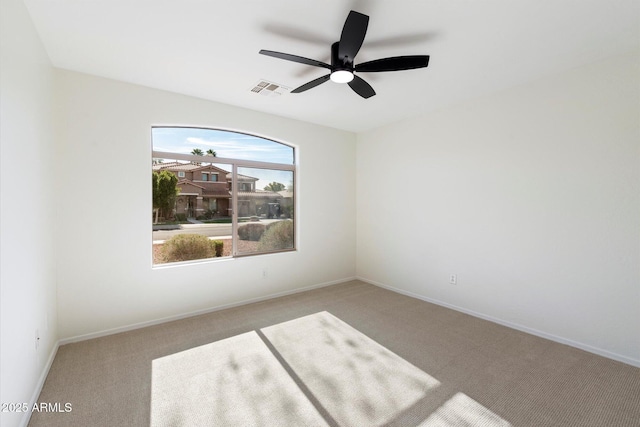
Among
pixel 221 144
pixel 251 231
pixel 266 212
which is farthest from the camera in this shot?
pixel 266 212

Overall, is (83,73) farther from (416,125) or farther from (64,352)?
(416,125)

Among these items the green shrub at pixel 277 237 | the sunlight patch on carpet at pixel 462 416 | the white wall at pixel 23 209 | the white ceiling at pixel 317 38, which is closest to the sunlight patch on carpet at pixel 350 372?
the sunlight patch on carpet at pixel 462 416

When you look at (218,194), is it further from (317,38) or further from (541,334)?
(541,334)

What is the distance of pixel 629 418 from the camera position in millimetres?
1727

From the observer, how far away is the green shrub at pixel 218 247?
3.62 meters

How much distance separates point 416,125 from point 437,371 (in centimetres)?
313

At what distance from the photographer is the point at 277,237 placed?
13.9 ft

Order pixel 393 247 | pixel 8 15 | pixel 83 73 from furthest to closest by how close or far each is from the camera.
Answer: pixel 393 247 → pixel 83 73 → pixel 8 15

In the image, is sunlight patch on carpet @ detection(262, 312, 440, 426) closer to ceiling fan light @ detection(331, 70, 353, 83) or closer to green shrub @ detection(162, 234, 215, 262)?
green shrub @ detection(162, 234, 215, 262)

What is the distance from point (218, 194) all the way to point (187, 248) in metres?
0.78

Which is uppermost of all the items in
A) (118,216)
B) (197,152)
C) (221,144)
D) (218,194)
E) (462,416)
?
(221,144)

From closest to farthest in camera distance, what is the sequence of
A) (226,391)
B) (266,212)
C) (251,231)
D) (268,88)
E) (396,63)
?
1. (226,391)
2. (396,63)
3. (268,88)
4. (251,231)
5. (266,212)

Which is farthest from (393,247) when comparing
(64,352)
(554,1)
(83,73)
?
(83,73)

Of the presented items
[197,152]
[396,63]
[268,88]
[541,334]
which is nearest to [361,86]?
[396,63]
